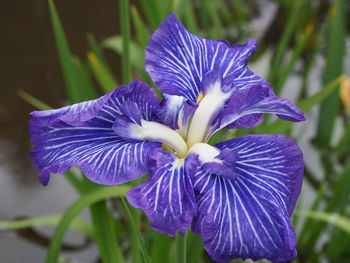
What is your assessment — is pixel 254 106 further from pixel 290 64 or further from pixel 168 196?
pixel 290 64

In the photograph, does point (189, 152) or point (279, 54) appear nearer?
point (189, 152)

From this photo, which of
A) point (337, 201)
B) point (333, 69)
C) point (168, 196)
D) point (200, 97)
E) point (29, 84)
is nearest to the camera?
point (168, 196)

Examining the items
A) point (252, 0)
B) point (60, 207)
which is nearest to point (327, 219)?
point (60, 207)

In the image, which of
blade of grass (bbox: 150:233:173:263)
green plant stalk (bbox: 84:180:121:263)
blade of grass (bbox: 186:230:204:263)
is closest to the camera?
blade of grass (bbox: 186:230:204:263)

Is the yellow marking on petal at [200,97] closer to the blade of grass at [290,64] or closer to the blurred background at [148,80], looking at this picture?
the blurred background at [148,80]

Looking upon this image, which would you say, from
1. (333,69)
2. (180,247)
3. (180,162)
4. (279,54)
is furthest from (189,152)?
(333,69)

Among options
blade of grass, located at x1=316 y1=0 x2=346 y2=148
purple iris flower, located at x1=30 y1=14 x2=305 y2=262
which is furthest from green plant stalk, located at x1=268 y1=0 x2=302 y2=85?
purple iris flower, located at x1=30 y1=14 x2=305 y2=262

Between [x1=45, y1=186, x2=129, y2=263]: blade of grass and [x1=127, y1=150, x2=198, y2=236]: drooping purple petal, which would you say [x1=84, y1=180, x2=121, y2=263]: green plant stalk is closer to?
[x1=45, y1=186, x2=129, y2=263]: blade of grass
